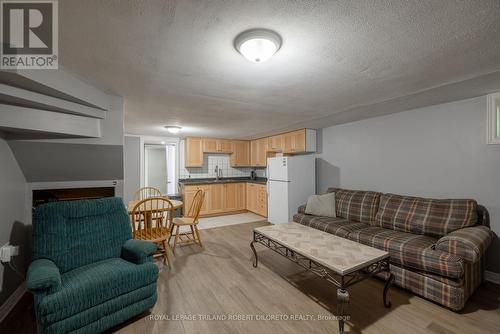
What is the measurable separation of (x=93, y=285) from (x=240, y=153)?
4.96 meters

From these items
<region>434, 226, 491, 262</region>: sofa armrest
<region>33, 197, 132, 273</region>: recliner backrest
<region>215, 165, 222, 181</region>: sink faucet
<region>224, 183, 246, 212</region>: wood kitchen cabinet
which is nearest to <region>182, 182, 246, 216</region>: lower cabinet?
Result: <region>224, 183, 246, 212</region>: wood kitchen cabinet

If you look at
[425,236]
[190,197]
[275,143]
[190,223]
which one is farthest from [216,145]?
[425,236]

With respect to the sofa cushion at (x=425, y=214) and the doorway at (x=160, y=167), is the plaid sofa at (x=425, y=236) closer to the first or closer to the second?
the sofa cushion at (x=425, y=214)

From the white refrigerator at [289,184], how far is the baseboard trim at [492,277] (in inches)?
98.4

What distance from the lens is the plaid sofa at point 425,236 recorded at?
1.80 m

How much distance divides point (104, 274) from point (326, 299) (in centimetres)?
204

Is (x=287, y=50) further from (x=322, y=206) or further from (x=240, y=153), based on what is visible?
(x=240, y=153)

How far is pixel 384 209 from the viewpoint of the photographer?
2.88m

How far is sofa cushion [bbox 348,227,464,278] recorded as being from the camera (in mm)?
1790

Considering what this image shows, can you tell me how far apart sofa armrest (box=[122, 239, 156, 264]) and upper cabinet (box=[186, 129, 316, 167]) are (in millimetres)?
3370

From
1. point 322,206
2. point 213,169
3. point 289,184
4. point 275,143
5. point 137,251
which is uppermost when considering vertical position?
point 275,143

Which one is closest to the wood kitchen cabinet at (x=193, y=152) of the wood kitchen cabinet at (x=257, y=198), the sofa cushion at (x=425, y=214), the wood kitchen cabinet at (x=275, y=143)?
the wood kitchen cabinet at (x=257, y=198)

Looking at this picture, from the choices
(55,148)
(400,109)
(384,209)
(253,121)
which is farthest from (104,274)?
(400,109)

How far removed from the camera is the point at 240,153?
245 inches
